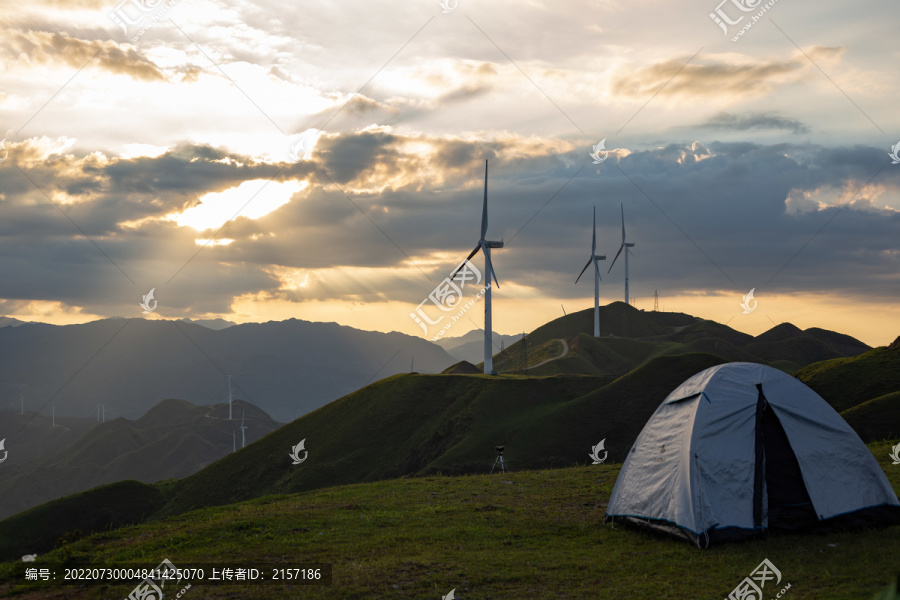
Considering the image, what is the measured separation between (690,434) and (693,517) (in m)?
2.55

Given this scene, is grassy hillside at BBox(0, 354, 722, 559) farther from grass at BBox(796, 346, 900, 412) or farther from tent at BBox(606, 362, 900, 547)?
tent at BBox(606, 362, 900, 547)

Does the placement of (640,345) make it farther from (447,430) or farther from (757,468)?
(757,468)

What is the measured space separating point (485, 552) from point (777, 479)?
9503mm

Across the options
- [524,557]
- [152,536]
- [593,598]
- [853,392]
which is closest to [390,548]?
[524,557]

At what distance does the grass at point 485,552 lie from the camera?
16.4 meters

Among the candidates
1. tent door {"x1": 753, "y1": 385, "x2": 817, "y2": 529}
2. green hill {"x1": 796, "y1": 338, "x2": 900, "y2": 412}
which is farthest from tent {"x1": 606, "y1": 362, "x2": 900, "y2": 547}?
green hill {"x1": 796, "y1": 338, "x2": 900, "y2": 412}

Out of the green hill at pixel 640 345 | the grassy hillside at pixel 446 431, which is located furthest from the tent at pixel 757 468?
the green hill at pixel 640 345

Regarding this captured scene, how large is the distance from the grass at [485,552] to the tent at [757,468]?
2.30ft

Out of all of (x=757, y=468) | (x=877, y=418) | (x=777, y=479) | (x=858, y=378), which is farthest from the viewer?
(x=858, y=378)

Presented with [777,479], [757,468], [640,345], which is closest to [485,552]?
[757,468]

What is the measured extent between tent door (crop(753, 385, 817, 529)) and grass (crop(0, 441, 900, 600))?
625mm

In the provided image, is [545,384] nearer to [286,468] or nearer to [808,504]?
[286,468]

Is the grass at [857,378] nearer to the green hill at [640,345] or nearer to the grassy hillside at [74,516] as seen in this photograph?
the green hill at [640,345]

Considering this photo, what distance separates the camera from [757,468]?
2009cm
